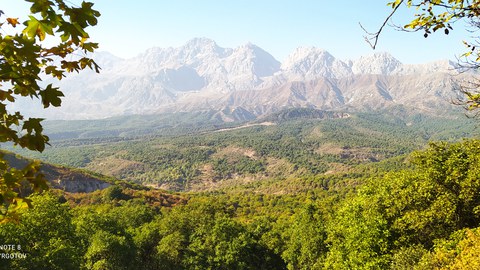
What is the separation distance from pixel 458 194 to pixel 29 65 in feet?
98.1

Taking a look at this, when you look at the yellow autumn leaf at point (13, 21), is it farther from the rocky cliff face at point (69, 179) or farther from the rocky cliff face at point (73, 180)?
the rocky cliff face at point (73, 180)

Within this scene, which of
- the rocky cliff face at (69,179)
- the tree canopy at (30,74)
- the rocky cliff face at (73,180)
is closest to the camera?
the tree canopy at (30,74)

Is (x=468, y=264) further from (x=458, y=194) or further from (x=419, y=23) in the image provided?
(x=419, y=23)

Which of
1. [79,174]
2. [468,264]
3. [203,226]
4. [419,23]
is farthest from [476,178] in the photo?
[79,174]

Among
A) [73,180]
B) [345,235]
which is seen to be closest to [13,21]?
[345,235]

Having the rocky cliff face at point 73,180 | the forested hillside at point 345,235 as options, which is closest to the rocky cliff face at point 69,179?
the rocky cliff face at point 73,180

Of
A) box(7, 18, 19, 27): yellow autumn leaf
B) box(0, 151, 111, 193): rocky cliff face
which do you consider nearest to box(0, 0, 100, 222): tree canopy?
box(7, 18, 19, 27): yellow autumn leaf

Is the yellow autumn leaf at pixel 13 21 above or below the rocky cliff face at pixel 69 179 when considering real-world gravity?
above

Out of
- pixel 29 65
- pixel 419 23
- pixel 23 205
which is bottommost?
pixel 23 205

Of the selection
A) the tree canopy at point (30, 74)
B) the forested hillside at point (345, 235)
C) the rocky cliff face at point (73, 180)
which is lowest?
the rocky cliff face at point (73, 180)

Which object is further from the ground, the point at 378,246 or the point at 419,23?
the point at 419,23

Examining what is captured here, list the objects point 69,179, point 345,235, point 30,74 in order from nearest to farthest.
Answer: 1. point 30,74
2. point 345,235
3. point 69,179

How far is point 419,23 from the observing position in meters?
6.61

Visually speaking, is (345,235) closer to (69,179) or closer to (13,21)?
(13,21)
